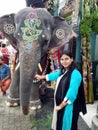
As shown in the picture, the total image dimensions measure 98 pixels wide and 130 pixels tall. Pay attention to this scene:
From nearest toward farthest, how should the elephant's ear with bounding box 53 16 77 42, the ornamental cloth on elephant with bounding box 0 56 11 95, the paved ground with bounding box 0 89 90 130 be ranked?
the paved ground with bounding box 0 89 90 130 → the elephant's ear with bounding box 53 16 77 42 → the ornamental cloth on elephant with bounding box 0 56 11 95

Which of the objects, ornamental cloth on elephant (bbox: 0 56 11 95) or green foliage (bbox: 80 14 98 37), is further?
ornamental cloth on elephant (bbox: 0 56 11 95)

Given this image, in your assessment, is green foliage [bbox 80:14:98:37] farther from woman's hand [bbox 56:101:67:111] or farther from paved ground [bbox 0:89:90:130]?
woman's hand [bbox 56:101:67:111]

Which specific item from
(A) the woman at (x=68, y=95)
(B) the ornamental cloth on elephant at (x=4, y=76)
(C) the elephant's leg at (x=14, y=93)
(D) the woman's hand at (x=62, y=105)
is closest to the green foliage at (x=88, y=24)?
(C) the elephant's leg at (x=14, y=93)

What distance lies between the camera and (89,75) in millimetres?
6590

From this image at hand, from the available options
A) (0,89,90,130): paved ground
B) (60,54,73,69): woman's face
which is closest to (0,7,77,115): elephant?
(0,89,90,130): paved ground

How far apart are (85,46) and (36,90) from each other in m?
1.28

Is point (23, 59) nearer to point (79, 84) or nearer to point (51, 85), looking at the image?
point (79, 84)

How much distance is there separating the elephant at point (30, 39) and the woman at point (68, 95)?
0.59 metres


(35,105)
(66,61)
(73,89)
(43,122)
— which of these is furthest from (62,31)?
(73,89)

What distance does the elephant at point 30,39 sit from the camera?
4.85 m

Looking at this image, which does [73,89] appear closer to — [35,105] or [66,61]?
[66,61]

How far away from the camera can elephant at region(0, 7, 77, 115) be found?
15.9ft

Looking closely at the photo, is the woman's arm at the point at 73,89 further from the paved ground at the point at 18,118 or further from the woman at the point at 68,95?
the paved ground at the point at 18,118

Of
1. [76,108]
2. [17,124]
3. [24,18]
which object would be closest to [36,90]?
[17,124]
